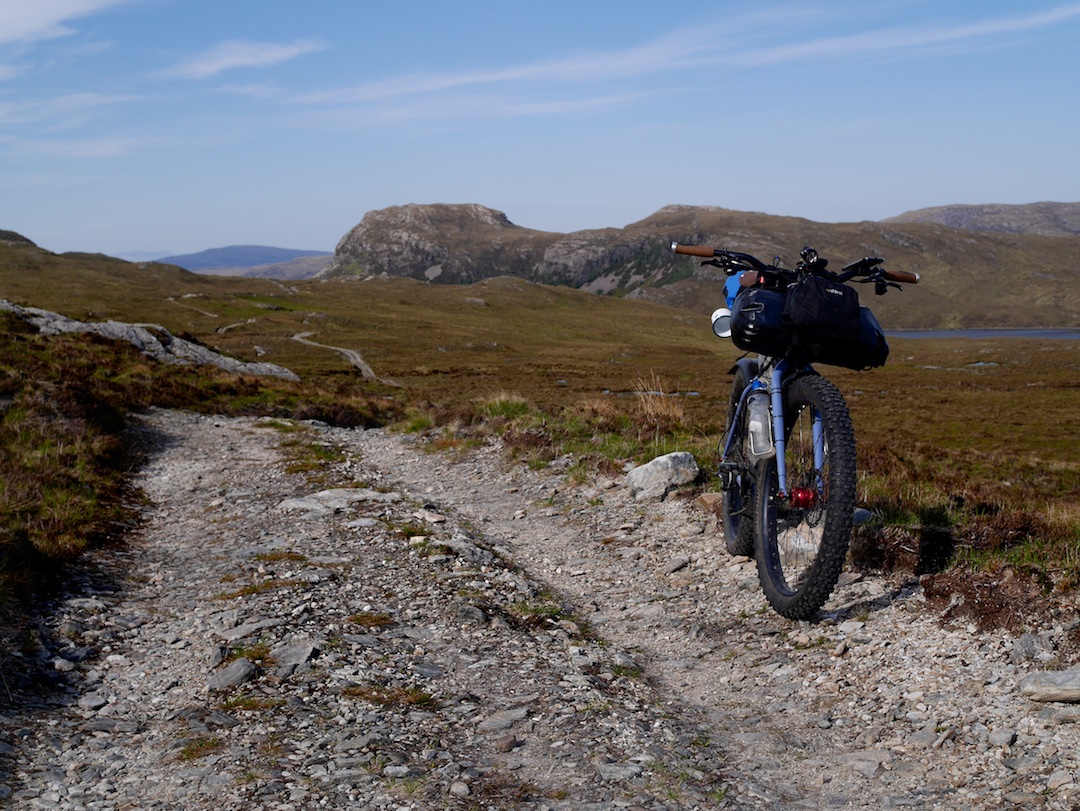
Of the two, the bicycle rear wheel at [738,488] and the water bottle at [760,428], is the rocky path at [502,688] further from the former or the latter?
the water bottle at [760,428]

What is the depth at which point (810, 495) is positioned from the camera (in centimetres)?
597

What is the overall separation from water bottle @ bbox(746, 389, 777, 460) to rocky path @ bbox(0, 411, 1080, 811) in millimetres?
1410

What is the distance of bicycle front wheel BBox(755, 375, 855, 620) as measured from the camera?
18.0 ft

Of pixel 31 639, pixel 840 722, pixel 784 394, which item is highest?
pixel 784 394

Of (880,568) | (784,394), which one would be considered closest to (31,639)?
(784,394)

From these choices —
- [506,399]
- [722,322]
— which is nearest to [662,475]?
[722,322]

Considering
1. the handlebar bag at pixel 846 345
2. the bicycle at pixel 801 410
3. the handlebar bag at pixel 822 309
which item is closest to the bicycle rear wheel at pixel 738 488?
the bicycle at pixel 801 410

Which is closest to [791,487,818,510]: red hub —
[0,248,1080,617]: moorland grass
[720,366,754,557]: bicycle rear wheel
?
[720,366,754,557]: bicycle rear wheel

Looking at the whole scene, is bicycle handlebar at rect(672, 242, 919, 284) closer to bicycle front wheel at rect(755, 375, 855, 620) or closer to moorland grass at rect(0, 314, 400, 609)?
bicycle front wheel at rect(755, 375, 855, 620)

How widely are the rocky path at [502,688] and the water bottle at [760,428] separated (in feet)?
4.62

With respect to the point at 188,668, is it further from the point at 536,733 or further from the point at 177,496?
the point at 177,496

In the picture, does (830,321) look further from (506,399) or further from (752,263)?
(506,399)

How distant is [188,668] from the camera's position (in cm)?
561

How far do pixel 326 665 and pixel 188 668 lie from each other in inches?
40.6
